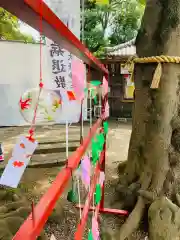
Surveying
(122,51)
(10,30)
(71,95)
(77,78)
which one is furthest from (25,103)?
(122,51)

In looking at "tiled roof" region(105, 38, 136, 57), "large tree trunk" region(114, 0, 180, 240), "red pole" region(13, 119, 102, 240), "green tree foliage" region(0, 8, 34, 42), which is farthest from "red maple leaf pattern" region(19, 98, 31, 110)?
"tiled roof" region(105, 38, 136, 57)

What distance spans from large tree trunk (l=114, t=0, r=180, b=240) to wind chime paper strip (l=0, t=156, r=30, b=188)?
6.67ft

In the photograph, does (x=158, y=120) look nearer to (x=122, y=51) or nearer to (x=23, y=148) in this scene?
(x=23, y=148)

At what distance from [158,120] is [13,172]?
7.20ft

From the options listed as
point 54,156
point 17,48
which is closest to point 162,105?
point 54,156

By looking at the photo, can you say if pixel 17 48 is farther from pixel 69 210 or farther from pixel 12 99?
pixel 69 210

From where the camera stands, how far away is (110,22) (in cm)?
1190

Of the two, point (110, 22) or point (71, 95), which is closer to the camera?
point (71, 95)

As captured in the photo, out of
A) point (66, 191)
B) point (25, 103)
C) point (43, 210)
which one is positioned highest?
point (25, 103)

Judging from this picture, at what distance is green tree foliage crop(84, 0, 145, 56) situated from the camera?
11.1 metres

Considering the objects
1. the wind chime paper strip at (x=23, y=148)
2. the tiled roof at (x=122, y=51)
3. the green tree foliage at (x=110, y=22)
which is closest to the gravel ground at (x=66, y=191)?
the wind chime paper strip at (x=23, y=148)

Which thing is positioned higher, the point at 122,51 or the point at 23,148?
the point at 122,51

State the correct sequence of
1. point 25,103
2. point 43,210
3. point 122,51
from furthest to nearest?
1. point 122,51
2. point 25,103
3. point 43,210

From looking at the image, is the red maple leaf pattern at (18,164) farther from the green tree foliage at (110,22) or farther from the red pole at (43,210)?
the green tree foliage at (110,22)
